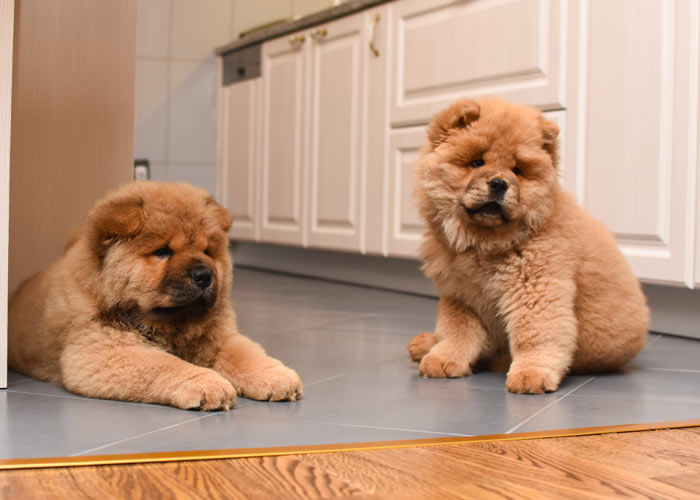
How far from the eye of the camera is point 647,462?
50.6 inches

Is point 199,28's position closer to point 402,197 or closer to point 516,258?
point 402,197

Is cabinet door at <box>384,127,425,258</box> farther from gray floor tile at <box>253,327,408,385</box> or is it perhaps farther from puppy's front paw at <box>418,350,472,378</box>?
puppy's front paw at <box>418,350,472,378</box>

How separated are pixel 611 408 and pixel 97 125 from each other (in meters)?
1.77

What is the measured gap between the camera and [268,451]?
1302mm

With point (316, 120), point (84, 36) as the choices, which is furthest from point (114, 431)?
point (316, 120)

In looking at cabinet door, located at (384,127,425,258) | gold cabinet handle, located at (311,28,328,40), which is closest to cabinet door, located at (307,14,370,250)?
gold cabinet handle, located at (311,28,328,40)

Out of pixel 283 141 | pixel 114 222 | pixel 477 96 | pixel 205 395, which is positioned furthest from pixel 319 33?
pixel 205 395

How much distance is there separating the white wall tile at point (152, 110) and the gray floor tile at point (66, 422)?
3.87 m

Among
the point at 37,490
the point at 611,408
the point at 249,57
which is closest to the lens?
the point at 37,490

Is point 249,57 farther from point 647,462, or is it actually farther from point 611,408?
point 647,462

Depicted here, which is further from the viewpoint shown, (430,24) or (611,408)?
(430,24)

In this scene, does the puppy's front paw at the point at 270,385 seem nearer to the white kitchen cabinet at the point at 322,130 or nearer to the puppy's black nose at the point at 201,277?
the puppy's black nose at the point at 201,277

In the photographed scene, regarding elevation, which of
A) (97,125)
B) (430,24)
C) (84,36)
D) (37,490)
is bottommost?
(37,490)

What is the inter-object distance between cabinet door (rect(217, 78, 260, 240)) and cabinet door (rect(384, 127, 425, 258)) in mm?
1354
